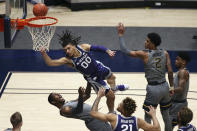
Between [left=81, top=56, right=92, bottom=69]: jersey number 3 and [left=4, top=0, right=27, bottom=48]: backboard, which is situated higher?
[left=81, top=56, right=92, bottom=69]: jersey number 3

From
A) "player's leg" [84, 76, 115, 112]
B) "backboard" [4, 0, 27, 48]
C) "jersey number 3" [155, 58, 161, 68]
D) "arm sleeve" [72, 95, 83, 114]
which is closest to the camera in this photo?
"arm sleeve" [72, 95, 83, 114]

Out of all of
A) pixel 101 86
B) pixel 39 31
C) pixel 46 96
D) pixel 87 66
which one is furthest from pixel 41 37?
pixel 87 66

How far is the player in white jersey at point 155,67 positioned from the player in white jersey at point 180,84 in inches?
6.1

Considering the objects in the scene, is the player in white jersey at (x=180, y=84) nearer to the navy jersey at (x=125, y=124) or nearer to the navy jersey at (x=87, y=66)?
the navy jersey at (x=87, y=66)

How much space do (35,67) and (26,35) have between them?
2.94 meters

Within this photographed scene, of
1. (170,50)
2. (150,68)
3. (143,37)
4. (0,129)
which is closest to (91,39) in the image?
(143,37)

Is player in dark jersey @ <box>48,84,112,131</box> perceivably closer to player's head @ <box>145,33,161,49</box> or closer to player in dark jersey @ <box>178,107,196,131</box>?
player's head @ <box>145,33,161,49</box>

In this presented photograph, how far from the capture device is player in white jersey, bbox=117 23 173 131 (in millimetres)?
7684

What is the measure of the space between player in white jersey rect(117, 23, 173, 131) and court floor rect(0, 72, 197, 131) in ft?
5.57

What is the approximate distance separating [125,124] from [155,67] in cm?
165

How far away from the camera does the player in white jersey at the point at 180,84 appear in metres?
7.76

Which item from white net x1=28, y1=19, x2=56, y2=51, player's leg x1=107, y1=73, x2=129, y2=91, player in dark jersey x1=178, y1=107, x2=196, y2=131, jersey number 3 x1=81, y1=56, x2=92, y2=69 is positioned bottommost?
white net x1=28, y1=19, x2=56, y2=51

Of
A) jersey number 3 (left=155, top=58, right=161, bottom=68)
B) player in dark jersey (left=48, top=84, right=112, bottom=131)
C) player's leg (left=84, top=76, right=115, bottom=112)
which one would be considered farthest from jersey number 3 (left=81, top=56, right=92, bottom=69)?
jersey number 3 (left=155, top=58, right=161, bottom=68)

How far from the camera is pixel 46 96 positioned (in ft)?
35.3
